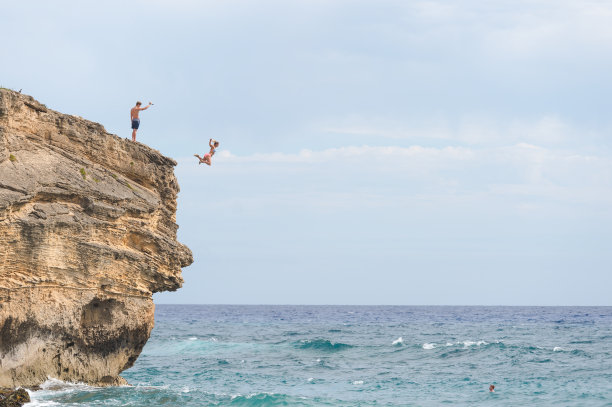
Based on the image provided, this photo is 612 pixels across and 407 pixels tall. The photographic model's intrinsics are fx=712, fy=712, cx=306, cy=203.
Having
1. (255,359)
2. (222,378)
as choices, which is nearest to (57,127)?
(222,378)

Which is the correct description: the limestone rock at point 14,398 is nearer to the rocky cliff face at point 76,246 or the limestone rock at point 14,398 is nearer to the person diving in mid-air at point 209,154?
the rocky cliff face at point 76,246

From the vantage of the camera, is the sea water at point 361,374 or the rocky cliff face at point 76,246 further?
the sea water at point 361,374

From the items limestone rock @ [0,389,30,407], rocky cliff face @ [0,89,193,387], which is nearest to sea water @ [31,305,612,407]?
limestone rock @ [0,389,30,407]

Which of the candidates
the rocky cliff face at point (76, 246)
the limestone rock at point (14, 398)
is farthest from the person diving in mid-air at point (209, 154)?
the limestone rock at point (14, 398)

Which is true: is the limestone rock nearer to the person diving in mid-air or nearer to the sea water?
the sea water

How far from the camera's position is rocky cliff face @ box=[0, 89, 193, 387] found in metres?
17.3

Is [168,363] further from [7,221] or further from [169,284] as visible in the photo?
[7,221]

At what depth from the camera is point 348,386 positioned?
92.2 feet

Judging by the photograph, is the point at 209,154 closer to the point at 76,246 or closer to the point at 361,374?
the point at 76,246

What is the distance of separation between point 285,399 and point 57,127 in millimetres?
11231

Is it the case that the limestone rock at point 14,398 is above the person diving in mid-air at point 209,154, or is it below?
below


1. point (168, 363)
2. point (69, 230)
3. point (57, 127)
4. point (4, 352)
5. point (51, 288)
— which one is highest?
point (57, 127)

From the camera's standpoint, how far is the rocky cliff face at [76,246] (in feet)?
56.8

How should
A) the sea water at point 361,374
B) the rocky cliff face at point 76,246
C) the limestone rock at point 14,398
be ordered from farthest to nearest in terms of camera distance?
1. the sea water at point 361,374
2. the rocky cliff face at point 76,246
3. the limestone rock at point 14,398
